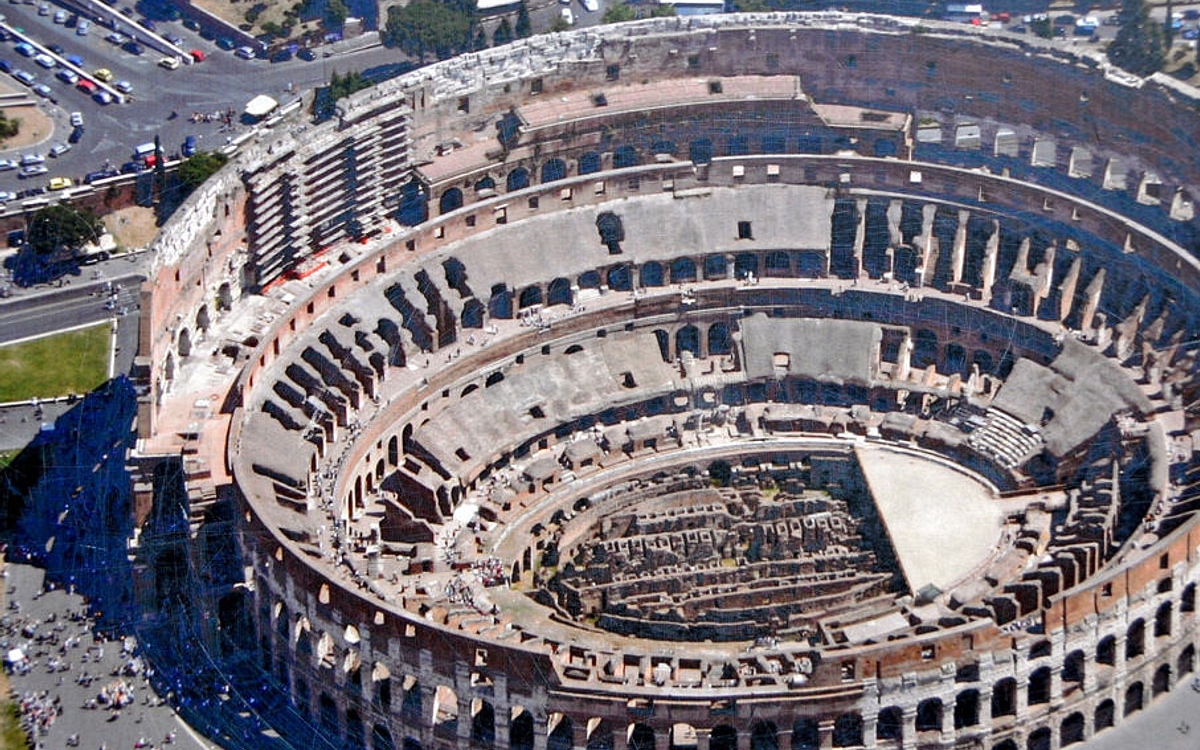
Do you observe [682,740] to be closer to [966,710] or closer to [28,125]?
[966,710]

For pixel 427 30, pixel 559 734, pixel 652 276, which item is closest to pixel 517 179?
pixel 652 276

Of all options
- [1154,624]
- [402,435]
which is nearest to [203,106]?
[402,435]

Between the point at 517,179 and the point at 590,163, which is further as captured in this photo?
the point at 590,163

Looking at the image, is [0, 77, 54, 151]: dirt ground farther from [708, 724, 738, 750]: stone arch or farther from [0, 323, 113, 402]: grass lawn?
[708, 724, 738, 750]: stone arch

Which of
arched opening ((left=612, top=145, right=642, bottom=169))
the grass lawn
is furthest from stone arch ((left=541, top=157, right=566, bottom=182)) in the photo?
the grass lawn

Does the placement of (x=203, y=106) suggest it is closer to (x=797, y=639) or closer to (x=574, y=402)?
(x=574, y=402)

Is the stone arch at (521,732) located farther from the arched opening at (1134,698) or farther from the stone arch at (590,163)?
the stone arch at (590,163)

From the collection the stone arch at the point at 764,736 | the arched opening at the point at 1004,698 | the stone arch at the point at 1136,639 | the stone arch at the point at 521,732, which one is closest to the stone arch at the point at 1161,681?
the stone arch at the point at 1136,639
